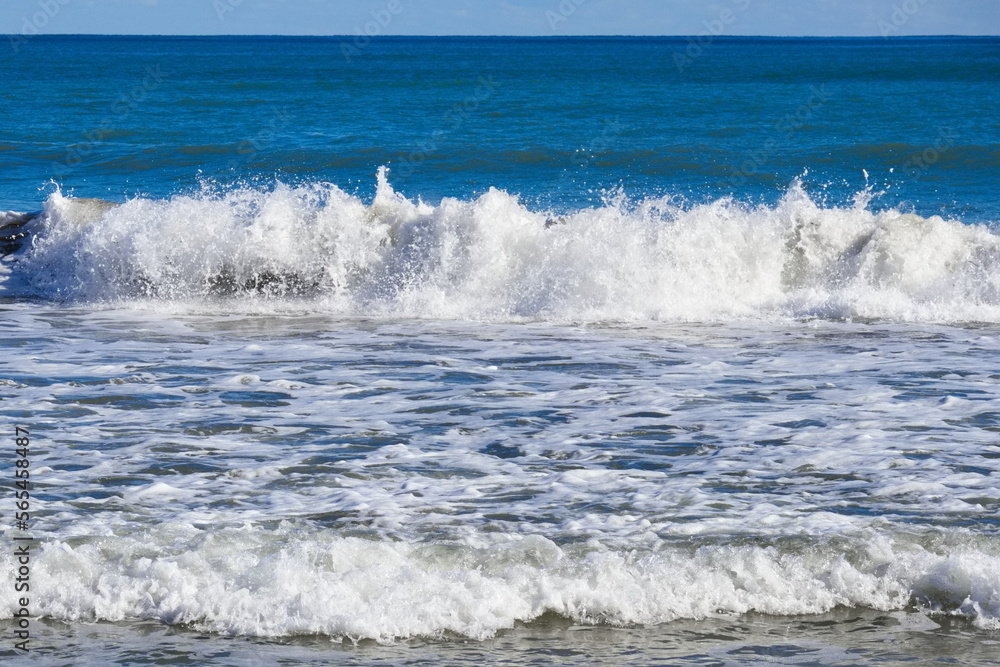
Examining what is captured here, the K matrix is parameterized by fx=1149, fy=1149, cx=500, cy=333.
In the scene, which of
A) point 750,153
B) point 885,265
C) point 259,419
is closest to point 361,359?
point 259,419

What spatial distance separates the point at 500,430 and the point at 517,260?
5383 mm

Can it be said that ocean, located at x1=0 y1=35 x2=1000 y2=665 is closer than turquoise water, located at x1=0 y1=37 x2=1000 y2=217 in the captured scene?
Yes

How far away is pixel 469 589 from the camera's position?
4410 mm

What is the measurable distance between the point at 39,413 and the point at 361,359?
2.45 metres

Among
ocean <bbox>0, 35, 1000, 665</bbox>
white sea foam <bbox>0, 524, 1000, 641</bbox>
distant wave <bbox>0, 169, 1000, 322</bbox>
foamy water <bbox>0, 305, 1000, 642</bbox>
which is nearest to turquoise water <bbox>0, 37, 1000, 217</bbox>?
ocean <bbox>0, 35, 1000, 665</bbox>

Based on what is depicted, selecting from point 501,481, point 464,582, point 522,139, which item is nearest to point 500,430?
point 501,481

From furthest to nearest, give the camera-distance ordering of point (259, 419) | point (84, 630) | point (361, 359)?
1. point (361, 359)
2. point (259, 419)
3. point (84, 630)

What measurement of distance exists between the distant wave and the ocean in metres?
0.04

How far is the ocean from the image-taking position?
4.30 metres

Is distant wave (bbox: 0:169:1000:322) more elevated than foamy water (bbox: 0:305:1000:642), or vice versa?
distant wave (bbox: 0:169:1000:322)

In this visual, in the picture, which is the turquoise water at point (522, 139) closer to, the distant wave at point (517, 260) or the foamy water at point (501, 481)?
the distant wave at point (517, 260)

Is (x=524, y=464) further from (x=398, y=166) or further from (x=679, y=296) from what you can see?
(x=398, y=166)

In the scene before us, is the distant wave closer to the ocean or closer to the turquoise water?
the ocean

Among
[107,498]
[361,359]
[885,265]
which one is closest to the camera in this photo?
[107,498]
